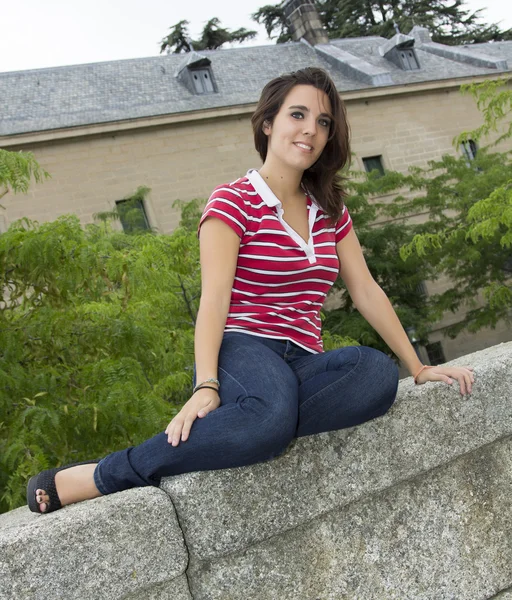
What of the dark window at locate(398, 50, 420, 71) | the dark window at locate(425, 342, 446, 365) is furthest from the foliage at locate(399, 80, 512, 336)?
the dark window at locate(398, 50, 420, 71)

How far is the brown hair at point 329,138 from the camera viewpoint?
280cm

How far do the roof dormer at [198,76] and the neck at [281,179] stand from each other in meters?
24.3

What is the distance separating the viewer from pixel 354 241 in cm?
296

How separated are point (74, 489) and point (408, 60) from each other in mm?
29309

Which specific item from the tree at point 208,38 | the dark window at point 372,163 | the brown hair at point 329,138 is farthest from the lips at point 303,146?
the tree at point 208,38

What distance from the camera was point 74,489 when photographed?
218 cm

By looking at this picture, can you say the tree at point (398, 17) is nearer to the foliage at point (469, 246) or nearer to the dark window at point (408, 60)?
the dark window at point (408, 60)

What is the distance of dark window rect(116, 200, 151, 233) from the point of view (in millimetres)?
21494

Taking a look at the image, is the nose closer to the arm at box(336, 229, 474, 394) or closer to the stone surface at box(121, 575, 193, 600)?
the arm at box(336, 229, 474, 394)

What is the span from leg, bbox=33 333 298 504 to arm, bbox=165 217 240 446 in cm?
6

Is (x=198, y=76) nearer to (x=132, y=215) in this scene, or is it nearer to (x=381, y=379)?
(x=132, y=215)

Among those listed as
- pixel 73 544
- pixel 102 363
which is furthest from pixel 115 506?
pixel 102 363

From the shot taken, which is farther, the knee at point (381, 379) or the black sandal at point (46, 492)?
the knee at point (381, 379)

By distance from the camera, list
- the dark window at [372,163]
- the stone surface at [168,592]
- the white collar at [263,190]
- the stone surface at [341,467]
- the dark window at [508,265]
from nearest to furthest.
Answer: the stone surface at [168,592] < the stone surface at [341,467] < the white collar at [263,190] < the dark window at [508,265] < the dark window at [372,163]
